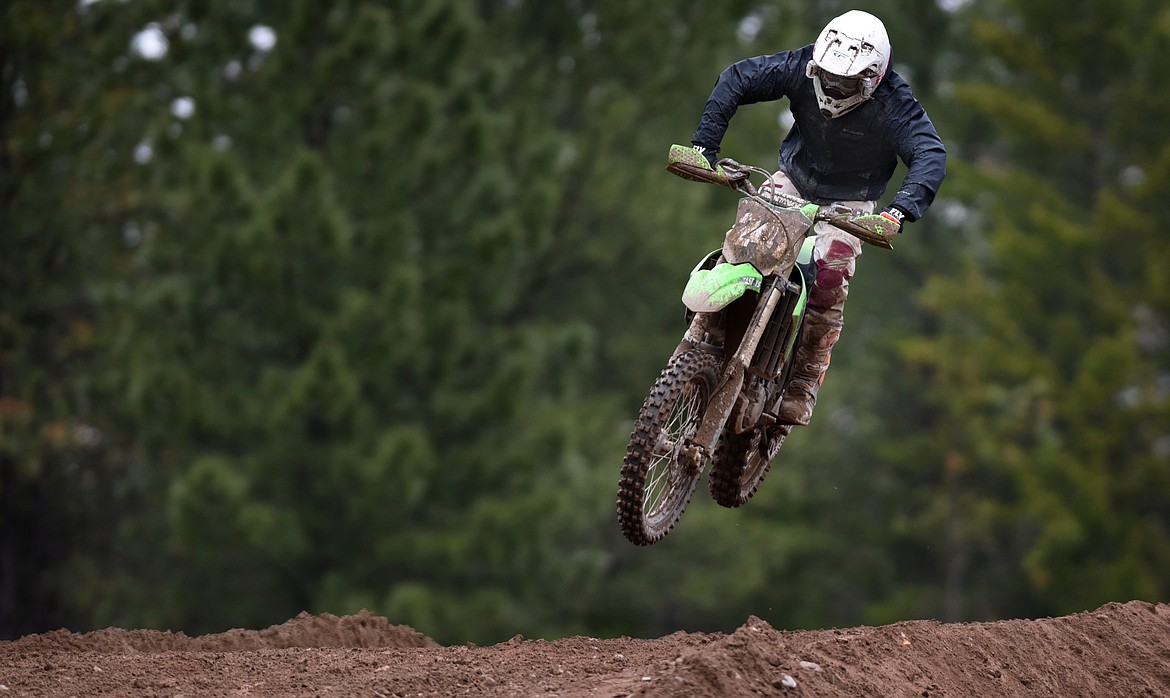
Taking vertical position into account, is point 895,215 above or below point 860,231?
above

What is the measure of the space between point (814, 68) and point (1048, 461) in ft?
59.2

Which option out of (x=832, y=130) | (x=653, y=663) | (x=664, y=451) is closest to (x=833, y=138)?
(x=832, y=130)

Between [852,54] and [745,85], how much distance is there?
28.5 inches

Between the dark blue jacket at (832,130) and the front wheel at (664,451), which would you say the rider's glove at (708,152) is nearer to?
the dark blue jacket at (832,130)

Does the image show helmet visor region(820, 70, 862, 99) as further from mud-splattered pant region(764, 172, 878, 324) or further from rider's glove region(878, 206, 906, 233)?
rider's glove region(878, 206, 906, 233)

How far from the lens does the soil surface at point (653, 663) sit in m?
7.49

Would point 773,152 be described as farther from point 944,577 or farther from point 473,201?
point 944,577

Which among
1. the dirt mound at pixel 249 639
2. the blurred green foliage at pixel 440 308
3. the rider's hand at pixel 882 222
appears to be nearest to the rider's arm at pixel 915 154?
the rider's hand at pixel 882 222

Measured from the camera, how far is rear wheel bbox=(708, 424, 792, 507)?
9.23 meters

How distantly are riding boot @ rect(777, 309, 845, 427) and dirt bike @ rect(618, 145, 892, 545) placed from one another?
139 millimetres

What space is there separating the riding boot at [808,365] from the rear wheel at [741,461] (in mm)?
120

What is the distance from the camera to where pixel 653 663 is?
785 cm

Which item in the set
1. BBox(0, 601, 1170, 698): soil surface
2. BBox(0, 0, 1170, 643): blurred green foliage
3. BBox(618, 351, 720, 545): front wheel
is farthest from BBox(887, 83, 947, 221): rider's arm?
BBox(0, 0, 1170, 643): blurred green foliage

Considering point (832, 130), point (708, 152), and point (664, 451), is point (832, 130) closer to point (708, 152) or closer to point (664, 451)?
point (708, 152)
